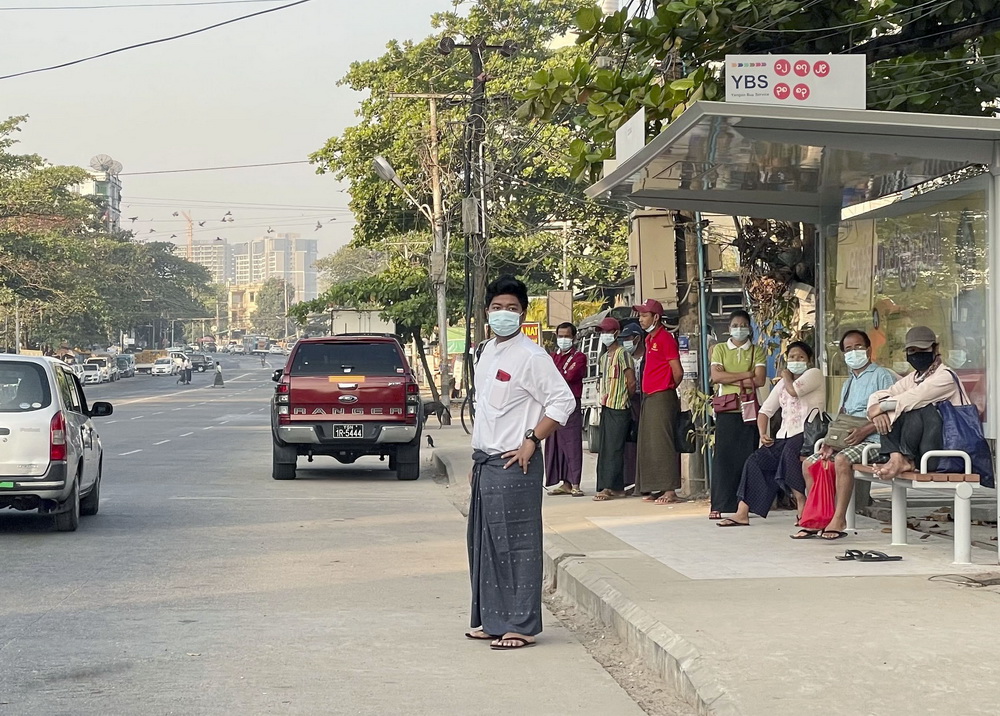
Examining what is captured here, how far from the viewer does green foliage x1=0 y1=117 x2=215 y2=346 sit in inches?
2366

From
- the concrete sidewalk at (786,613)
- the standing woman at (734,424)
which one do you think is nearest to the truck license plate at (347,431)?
the concrete sidewalk at (786,613)

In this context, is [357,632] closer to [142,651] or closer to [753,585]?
[142,651]

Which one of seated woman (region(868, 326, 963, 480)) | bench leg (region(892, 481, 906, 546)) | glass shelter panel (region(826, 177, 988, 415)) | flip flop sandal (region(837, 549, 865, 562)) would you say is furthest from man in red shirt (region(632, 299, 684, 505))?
flip flop sandal (region(837, 549, 865, 562))

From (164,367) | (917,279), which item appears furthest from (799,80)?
(164,367)

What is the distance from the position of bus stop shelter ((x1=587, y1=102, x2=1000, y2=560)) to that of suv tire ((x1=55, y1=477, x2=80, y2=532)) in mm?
5356

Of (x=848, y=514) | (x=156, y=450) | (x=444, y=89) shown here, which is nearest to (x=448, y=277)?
(x=444, y=89)

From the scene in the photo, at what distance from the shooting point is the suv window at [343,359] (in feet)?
63.7

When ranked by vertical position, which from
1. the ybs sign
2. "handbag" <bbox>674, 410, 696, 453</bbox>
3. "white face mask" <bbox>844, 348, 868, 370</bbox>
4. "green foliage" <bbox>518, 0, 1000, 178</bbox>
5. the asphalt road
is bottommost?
the asphalt road

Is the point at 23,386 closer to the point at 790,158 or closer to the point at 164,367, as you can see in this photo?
the point at 790,158

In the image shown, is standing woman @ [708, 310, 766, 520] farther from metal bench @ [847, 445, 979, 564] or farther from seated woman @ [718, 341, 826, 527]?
metal bench @ [847, 445, 979, 564]

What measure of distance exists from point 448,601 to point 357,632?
1.30 metres

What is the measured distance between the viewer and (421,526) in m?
13.9

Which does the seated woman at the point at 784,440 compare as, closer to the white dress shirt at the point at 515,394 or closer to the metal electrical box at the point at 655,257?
the metal electrical box at the point at 655,257

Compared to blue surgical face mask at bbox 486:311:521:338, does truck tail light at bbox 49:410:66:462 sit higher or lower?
lower
